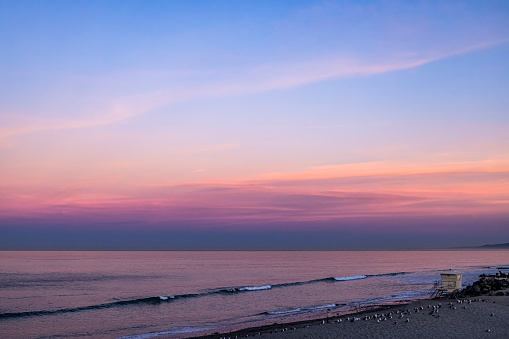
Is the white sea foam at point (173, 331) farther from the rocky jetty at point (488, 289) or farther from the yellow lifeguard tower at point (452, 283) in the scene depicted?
the rocky jetty at point (488, 289)

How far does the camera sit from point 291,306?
37312mm

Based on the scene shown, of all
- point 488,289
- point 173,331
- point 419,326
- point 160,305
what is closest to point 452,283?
point 488,289

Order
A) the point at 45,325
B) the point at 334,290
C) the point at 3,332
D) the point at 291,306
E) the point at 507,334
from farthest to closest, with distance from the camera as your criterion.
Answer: the point at 334,290
the point at 291,306
the point at 45,325
the point at 3,332
the point at 507,334

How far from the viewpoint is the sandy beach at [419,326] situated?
68.4 feet

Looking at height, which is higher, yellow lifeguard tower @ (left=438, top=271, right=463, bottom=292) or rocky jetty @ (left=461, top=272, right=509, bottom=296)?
yellow lifeguard tower @ (left=438, top=271, right=463, bottom=292)

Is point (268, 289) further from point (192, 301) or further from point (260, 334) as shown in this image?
point (260, 334)

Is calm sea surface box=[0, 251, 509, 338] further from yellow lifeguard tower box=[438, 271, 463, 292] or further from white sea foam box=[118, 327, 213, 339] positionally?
yellow lifeguard tower box=[438, 271, 463, 292]

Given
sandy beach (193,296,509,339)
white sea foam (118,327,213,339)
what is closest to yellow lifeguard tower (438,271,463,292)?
sandy beach (193,296,509,339)

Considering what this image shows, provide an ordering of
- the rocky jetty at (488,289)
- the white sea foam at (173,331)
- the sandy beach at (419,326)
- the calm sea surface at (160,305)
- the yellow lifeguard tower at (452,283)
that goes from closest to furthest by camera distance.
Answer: the sandy beach at (419,326) → the white sea foam at (173,331) → the calm sea surface at (160,305) → the rocky jetty at (488,289) → the yellow lifeguard tower at (452,283)

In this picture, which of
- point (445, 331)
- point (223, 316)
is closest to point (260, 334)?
point (445, 331)

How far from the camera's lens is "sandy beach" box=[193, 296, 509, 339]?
68.4 ft

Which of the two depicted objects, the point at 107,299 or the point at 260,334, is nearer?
the point at 260,334

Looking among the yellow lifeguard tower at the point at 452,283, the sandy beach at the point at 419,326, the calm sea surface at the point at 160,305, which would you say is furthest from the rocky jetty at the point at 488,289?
the sandy beach at the point at 419,326

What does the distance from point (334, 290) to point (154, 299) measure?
19.0 metres
